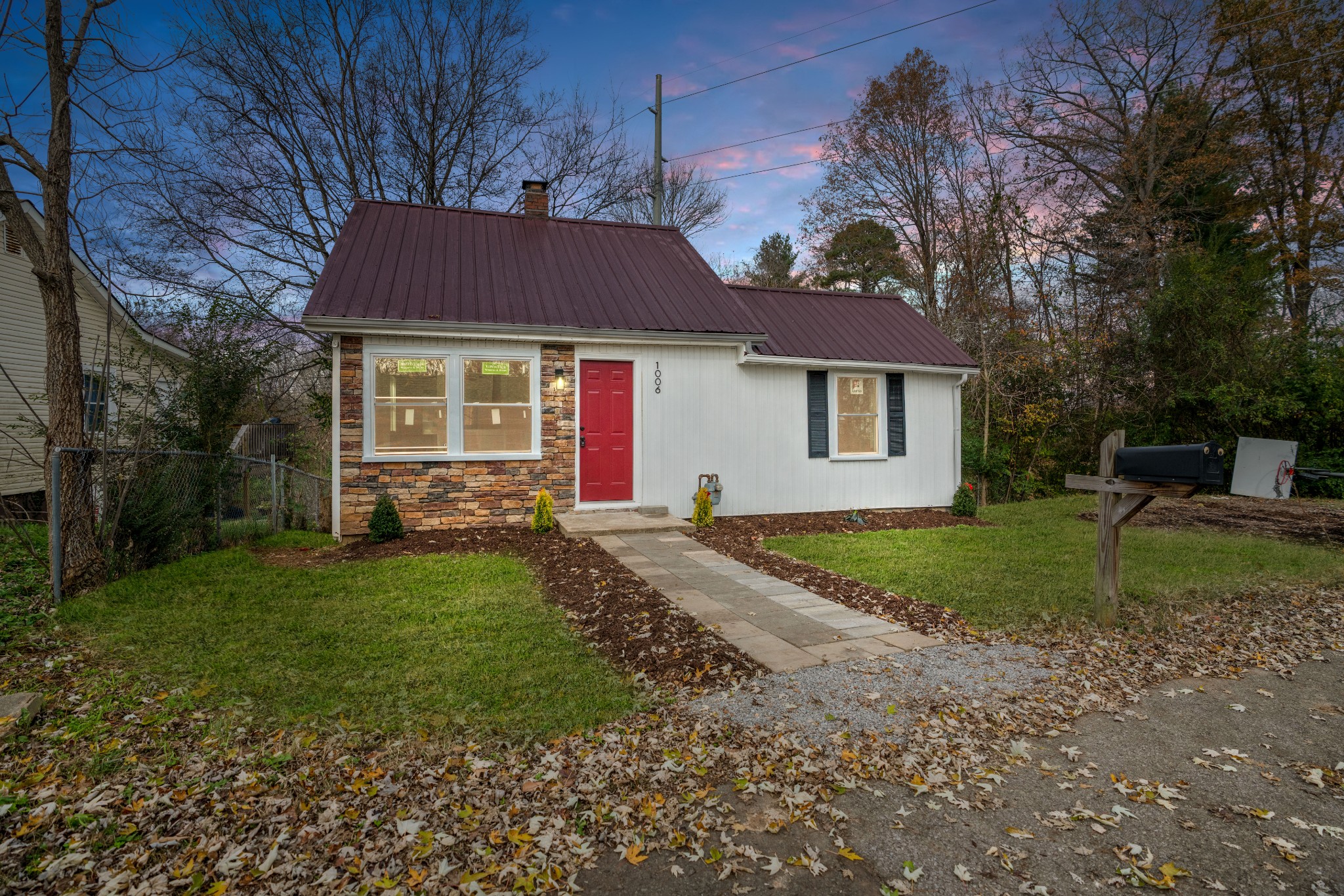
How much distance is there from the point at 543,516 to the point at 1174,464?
21.6ft

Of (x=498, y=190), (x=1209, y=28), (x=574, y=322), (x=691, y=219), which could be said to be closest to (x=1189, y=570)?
(x=574, y=322)

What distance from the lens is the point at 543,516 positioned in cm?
847

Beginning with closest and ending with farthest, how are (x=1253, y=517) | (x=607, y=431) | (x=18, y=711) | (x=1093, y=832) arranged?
(x=1093, y=832) < (x=18, y=711) < (x=607, y=431) < (x=1253, y=517)

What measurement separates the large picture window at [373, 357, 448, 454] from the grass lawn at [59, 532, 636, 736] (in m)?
2.31

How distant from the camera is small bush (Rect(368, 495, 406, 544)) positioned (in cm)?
784

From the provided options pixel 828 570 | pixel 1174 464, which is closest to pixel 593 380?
pixel 828 570

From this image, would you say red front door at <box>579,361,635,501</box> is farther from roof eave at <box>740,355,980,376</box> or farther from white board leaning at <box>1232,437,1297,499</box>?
white board leaning at <box>1232,437,1297,499</box>

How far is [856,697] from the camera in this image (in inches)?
140

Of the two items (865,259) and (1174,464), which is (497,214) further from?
(865,259)

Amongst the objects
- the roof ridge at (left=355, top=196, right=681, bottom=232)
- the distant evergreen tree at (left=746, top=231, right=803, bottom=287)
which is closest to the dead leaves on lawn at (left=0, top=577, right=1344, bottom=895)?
the roof ridge at (left=355, top=196, right=681, bottom=232)

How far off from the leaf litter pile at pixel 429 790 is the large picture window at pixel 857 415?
733cm

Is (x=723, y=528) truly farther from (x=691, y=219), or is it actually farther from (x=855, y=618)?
(x=691, y=219)

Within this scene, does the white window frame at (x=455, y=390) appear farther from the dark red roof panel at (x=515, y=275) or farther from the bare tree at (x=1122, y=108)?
the bare tree at (x=1122, y=108)

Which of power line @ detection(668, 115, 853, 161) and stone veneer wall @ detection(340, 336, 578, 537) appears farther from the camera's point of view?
power line @ detection(668, 115, 853, 161)
